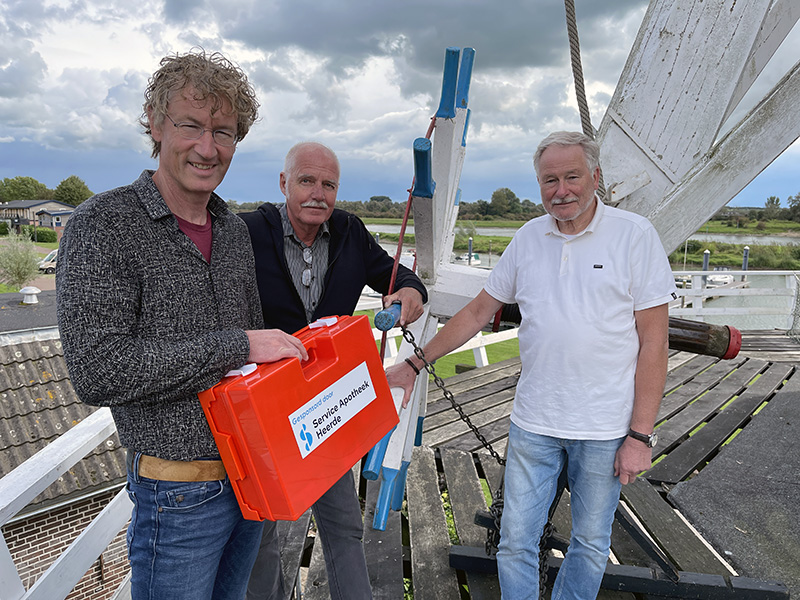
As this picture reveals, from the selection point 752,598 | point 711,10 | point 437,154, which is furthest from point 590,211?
point 752,598

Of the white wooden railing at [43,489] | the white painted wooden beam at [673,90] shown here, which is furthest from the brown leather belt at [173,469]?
the white painted wooden beam at [673,90]

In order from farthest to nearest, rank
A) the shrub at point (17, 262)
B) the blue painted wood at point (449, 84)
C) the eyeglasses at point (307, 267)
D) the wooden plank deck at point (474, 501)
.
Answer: the shrub at point (17, 262) < the wooden plank deck at point (474, 501) < the eyeglasses at point (307, 267) < the blue painted wood at point (449, 84)

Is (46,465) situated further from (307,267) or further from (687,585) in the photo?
(687,585)

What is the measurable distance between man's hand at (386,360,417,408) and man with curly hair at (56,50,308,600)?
28.0 inches

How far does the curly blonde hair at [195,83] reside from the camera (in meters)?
1.25

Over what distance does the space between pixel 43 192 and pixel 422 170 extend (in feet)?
279

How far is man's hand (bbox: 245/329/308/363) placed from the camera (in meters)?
1.24

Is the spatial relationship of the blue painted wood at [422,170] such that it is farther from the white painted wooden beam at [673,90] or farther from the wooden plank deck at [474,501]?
the wooden plank deck at [474,501]

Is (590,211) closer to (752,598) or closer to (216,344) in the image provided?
(216,344)

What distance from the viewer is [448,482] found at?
330 centimetres

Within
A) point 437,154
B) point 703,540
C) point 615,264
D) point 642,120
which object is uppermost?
point 642,120

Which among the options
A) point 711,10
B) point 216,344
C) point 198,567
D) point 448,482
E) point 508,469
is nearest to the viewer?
point 216,344

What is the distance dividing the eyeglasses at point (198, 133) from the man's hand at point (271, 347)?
487 mm

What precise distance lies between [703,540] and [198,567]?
2690 millimetres
